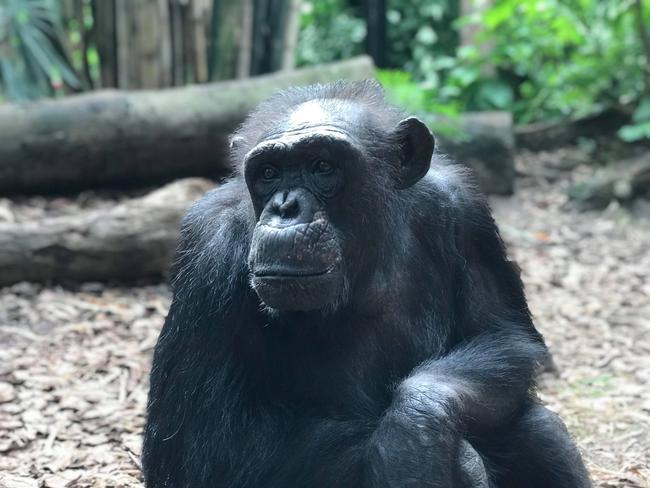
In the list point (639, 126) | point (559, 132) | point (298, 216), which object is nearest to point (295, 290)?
point (298, 216)

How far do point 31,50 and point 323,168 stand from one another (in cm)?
808

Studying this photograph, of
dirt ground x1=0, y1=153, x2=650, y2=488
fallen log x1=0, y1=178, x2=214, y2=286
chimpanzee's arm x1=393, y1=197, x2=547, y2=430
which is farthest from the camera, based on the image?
fallen log x1=0, y1=178, x2=214, y2=286

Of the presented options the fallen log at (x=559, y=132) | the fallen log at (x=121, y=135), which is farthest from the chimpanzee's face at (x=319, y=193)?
the fallen log at (x=559, y=132)

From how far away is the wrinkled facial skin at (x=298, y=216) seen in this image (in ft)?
13.0

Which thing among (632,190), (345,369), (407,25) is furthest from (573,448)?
(407,25)

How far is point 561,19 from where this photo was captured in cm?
1358

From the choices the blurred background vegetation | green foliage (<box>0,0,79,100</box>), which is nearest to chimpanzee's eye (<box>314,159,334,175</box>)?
the blurred background vegetation

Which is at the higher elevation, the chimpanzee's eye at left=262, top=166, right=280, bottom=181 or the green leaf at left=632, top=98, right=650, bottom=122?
the chimpanzee's eye at left=262, top=166, right=280, bottom=181

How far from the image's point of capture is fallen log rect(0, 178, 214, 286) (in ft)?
26.2

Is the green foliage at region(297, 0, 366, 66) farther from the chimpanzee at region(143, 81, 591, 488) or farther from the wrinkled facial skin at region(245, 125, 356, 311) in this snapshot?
the wrinkled facial skin at region(245, 125, 356, 311)

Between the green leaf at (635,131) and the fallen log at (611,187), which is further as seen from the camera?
the green leaf at (635,131)

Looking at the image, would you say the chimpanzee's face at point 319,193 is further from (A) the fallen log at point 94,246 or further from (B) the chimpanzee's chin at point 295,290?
(A) the fallen log at point 94,246

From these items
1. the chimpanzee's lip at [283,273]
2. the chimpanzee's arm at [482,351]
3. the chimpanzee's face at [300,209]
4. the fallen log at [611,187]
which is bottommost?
the fallen log at [611,187]

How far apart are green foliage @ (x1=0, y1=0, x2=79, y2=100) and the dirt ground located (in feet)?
7.84
